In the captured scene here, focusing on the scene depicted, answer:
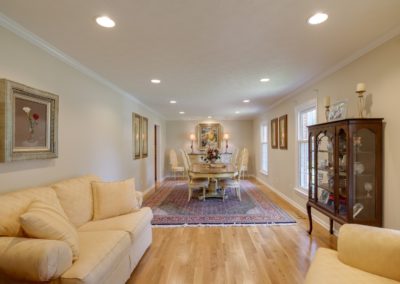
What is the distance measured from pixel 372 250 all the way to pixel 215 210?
3.07 metres

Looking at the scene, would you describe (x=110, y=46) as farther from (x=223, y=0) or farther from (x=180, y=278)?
(x=180, y=278)

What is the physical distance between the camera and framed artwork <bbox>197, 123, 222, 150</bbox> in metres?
8.82

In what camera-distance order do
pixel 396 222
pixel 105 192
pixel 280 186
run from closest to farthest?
pixel 396 222 → pixel 105 192 → pixel 280 186

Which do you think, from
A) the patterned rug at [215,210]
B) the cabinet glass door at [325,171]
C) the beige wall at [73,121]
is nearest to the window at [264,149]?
the patterned rug at [215,210]

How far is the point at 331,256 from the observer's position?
173 centimetres

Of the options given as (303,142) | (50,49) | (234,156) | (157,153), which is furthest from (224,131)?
(50,49)

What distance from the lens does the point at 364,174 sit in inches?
96.8

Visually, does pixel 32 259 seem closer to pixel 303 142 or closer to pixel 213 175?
pixel 213 175

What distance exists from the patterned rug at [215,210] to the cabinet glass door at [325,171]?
99 centimetres

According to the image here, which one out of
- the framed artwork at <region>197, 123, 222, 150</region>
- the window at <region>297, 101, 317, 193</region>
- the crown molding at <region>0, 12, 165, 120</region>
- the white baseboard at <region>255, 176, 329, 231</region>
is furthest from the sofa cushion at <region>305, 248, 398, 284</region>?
the framed artwork at <region>197, 123, 222, 150</region>

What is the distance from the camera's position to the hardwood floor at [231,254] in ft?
7.46

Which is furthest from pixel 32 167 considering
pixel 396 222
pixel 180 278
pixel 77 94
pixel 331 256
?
pixel 396 222

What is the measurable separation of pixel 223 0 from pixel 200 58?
1115 millimetres

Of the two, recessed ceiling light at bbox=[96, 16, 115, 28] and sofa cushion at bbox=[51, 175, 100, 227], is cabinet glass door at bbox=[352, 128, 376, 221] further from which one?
sofa cushion at bbox=[51, 175, 100, 227]
